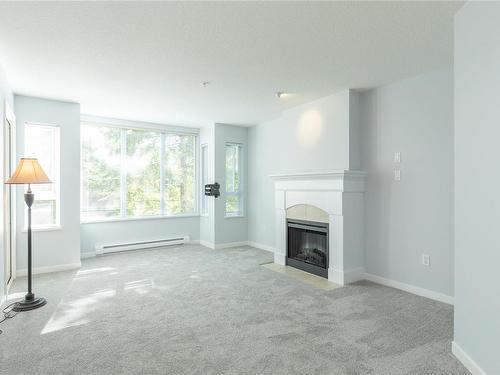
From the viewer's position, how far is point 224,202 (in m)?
6.36

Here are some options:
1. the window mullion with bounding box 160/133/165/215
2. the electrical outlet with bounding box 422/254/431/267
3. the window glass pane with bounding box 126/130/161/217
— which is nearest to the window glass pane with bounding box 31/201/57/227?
the window glass pane with bounding box 126/130/161/217

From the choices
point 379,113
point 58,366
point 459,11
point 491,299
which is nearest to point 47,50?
point 58,366

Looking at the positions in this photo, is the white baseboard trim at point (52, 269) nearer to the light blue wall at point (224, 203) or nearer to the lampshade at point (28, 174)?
the lampshade at point (28, 174)

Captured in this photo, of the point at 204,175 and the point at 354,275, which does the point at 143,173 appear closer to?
the point at 204,175

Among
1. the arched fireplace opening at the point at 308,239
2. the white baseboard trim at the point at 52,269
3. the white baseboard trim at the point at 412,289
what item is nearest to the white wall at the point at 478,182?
the white baseboard trim at the point at 412,289

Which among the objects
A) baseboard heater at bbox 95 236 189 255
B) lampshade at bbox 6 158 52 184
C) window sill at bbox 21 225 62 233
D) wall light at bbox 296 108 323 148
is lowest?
baseboard heater at bbox 95 236 189 255

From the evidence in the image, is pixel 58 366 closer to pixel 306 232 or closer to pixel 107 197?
pixel 306 232

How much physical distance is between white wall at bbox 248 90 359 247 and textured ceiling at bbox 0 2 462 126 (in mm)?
322

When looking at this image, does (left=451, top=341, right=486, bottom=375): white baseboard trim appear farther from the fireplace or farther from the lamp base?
the lamp base

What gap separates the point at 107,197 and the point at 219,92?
317cm

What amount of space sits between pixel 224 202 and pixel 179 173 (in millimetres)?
1213

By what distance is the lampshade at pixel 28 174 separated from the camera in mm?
3168

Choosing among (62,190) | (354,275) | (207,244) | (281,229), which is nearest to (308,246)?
(281,229)

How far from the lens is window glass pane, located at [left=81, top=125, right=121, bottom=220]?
5.59m
